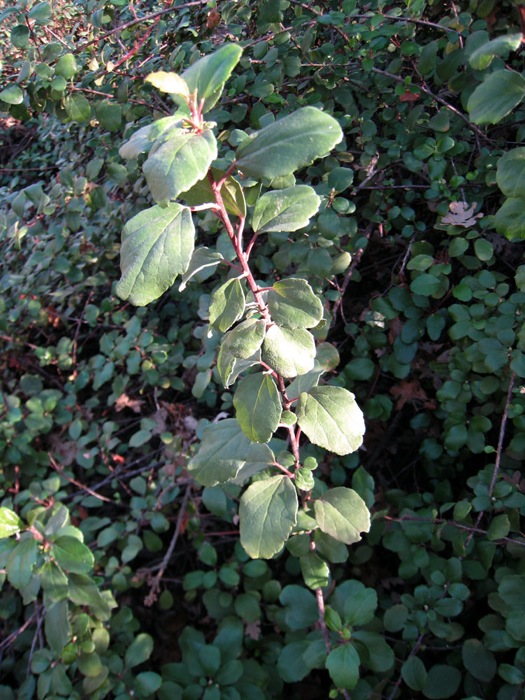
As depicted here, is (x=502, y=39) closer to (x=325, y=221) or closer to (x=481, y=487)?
(x=325, y=221)

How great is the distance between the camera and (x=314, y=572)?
1.12 meters

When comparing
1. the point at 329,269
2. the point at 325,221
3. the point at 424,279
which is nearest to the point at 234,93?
the point at 325,221

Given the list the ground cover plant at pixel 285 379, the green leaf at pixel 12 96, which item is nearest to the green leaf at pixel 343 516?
the ground cover plant at pixel 285 379

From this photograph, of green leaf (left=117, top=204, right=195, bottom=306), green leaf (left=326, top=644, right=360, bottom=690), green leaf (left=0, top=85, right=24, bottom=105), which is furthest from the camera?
green leaf (left=0, top=85, right=24, bottom=105)

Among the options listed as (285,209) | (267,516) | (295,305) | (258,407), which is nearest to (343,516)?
(267,516)

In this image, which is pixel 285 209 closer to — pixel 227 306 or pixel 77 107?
pixel 227 306

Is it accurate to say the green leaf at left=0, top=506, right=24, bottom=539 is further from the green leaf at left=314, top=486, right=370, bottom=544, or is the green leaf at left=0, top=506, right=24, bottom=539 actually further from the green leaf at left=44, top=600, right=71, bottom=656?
the green leaf at left=314, top=486, right=370, bottom=544

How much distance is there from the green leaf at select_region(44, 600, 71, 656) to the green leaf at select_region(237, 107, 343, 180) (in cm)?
117

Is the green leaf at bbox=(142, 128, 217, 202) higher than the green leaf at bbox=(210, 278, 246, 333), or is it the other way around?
the green leaf at bbox=(142, 128, 217, 202)

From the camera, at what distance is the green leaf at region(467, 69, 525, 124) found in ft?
2.45

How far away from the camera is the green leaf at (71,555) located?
1232mm

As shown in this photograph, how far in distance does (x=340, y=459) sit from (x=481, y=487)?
18.2 inches

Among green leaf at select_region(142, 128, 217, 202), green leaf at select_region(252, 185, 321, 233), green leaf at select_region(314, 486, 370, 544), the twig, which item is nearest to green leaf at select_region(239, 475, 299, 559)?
green leaf at select_region(314, 486, 370, 544)

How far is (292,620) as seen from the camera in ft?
4.27
